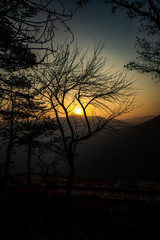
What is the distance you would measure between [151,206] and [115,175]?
79.6m

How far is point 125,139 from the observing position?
4343 inches

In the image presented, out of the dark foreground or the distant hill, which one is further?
the distant hill

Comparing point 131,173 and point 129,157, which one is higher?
point 129,157

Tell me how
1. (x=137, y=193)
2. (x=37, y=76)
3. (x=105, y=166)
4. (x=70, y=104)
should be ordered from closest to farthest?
1. (x=37, y=76)
2. (x=70, y=104)
3. (x=137, y=193)
4. (x=105, y=166)

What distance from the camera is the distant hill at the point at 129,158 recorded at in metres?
77.2

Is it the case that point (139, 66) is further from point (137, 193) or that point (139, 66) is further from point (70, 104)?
point (137, 193)

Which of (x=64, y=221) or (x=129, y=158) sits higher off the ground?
(x=64, y=221)

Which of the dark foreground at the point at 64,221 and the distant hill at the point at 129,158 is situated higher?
the dark foreground at the point at 64,221

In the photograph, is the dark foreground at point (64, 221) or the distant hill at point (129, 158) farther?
the distant hill at point (129, 158)

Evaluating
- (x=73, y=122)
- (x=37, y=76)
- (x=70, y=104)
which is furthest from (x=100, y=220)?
(x=37, y=76)

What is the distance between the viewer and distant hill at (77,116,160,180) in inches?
3041

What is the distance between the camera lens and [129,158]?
90.8 meters

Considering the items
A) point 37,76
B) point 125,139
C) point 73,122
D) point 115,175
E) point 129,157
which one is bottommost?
point 115,175

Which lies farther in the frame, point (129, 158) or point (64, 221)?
point (129, 158)
